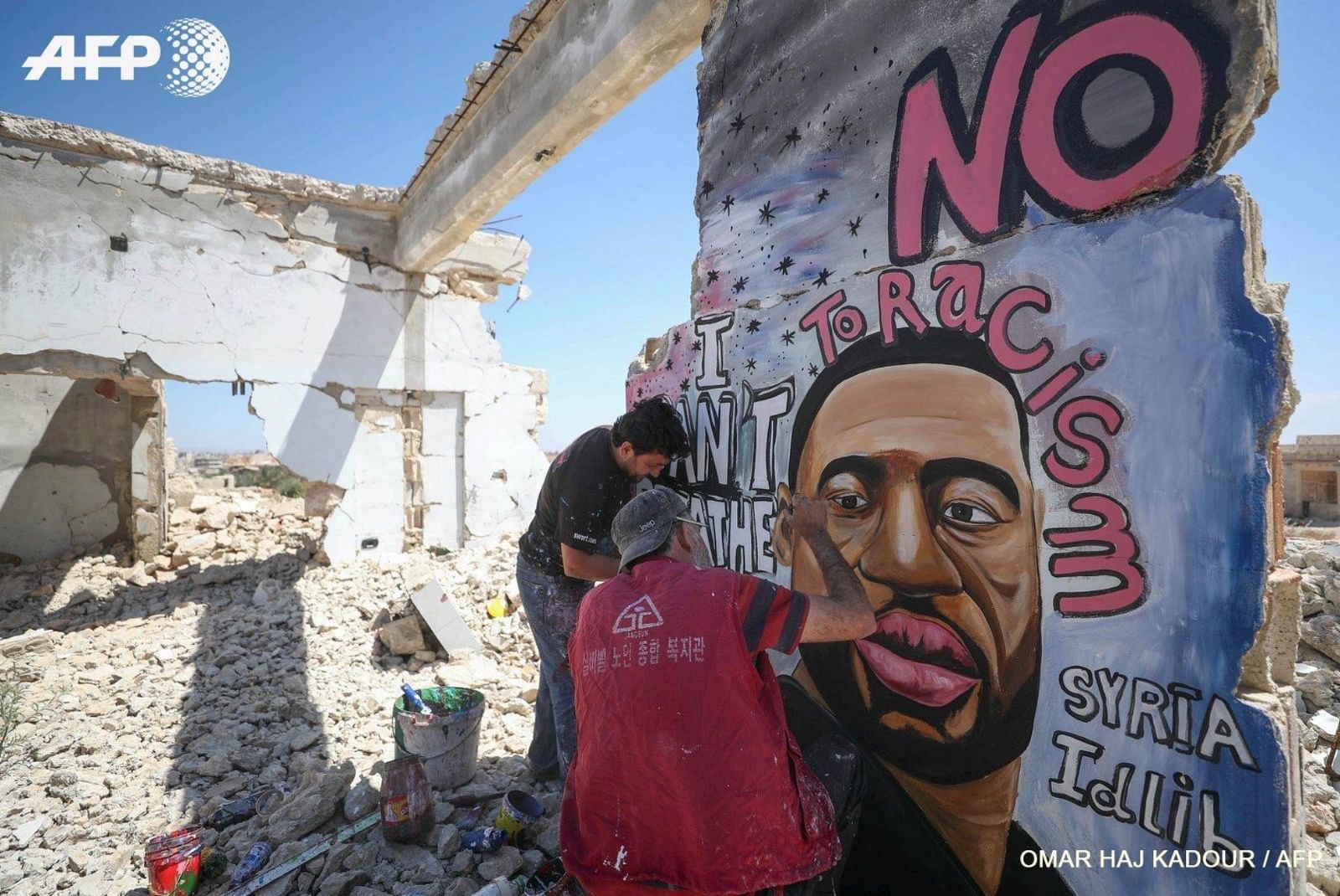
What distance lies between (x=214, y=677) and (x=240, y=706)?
732 millimetres

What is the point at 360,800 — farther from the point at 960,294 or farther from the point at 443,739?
the point at 960,294

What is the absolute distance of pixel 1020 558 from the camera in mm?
1840

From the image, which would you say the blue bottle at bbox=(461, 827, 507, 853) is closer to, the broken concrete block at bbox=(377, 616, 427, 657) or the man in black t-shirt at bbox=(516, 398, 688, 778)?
the man in black t-shirt at bbox=(516, 398, 688, 778)

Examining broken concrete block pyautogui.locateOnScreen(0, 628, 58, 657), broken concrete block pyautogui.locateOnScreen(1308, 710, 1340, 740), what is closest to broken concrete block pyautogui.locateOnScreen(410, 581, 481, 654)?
broken concrete block pyautogui.locateOnScreen(0, 628, 58, 657)

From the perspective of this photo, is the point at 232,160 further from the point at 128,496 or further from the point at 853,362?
the point at 853,362

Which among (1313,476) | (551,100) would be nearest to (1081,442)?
(551,100)

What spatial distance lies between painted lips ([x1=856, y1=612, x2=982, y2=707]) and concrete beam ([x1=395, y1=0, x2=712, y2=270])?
3217mm

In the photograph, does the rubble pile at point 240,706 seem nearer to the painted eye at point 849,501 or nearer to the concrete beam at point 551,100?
the painted eye at point 849,501

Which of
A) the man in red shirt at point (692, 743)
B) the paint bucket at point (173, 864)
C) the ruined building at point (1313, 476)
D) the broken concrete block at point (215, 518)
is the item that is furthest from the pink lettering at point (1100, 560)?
the ruined building at point (1313, 476)

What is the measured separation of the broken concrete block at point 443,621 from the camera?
5.54 metres

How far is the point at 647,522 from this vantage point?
192cm

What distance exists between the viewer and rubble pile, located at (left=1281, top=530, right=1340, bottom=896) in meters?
2.67

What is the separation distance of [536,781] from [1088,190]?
3549 millimetres

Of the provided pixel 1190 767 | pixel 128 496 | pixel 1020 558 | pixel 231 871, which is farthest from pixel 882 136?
pixel 128 496
